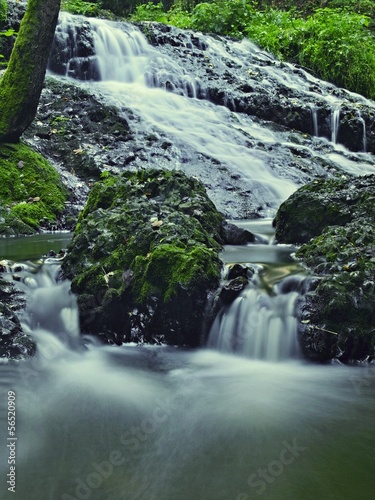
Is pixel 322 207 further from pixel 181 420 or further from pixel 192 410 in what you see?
pixel 181 420

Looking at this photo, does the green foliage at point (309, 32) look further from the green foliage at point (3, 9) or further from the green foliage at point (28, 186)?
the green foliage at point (28, 186)

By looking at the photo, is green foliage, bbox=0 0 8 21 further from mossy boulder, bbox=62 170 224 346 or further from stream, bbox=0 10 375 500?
mossy boulder, bbox=62 170 224 346

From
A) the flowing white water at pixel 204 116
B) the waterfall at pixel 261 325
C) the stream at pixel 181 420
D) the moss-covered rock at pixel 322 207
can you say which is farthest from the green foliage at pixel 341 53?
the waterfall at pixel 261 325

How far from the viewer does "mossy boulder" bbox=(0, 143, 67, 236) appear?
8391mm

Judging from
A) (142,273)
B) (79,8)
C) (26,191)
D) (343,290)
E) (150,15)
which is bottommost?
(26,191)

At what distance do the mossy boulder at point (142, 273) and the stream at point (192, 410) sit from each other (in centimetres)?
17

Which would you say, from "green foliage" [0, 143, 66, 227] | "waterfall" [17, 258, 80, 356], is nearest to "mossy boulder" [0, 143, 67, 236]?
"green foliage" [0, 143, 66, 227]

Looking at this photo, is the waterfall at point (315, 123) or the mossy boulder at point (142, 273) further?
the waterfall at point (315, 123)

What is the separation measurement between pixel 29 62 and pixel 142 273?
580 cm

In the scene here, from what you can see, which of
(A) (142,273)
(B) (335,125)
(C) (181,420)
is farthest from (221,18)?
(C) (181,420)

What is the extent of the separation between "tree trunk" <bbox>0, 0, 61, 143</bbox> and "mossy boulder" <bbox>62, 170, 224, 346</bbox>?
425 cm

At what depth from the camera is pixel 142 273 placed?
4.59m

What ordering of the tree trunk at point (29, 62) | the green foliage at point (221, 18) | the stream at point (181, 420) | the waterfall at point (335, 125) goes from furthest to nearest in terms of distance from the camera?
1. the green foliage at point (221, 18)
2. the waterfall at point (335, 125)
3. the tree trunk at point (29, 62)
4. the stream at point (181, 420)

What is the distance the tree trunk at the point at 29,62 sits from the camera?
861 cm
